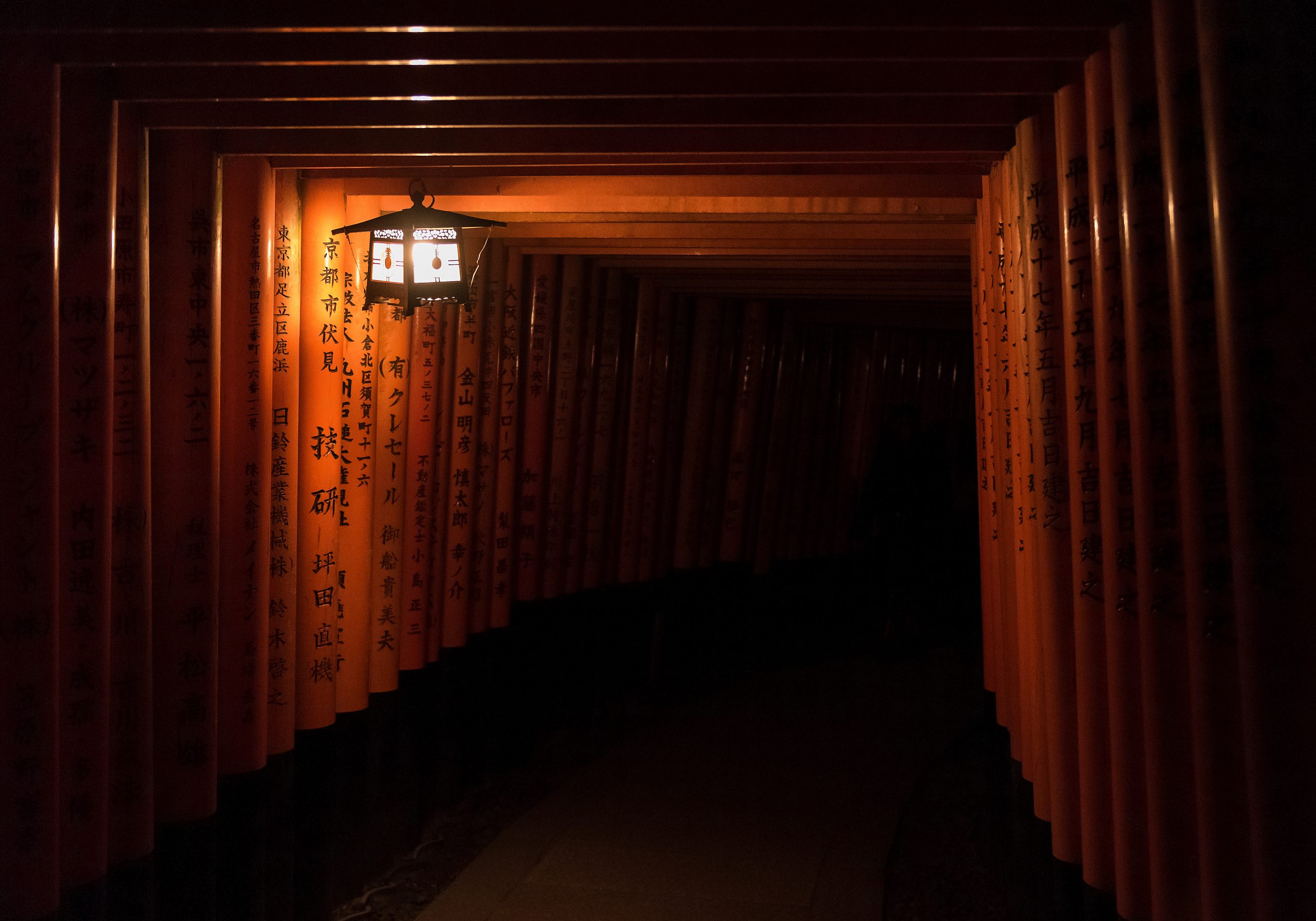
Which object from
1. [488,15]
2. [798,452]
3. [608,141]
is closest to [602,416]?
[798,452]

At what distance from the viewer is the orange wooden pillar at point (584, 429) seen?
300 inches

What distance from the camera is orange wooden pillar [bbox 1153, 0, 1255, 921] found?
2.44m

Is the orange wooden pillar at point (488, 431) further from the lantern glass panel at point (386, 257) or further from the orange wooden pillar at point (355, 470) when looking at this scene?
the lantern glass panel at point (386, 257)

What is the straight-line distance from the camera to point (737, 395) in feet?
31.6

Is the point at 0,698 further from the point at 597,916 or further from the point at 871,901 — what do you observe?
the point at 871,901

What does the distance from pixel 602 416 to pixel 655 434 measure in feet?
2.92

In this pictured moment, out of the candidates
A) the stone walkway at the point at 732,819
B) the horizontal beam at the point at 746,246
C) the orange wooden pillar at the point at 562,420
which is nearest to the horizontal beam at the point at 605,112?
the horizontal beam at the point at 746,246

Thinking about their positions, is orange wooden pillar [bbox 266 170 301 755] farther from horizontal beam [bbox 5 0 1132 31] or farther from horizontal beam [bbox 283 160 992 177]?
horizontal beam [bbox 5 0 1132 31]

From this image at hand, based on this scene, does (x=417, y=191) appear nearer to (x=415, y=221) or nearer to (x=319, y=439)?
(x=415, y=221)

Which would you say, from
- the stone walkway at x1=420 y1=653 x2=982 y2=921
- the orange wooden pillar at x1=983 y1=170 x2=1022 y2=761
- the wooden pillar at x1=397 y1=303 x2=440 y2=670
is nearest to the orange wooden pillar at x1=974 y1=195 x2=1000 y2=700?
the orange wooden pillar at x1=983 y1=170 x2=1022 y2=761

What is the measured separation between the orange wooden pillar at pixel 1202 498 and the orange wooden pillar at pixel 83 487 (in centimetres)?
335

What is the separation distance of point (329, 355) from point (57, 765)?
2.39m

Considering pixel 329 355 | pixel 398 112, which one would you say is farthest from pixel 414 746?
pixel 398 112

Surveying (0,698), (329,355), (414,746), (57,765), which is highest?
(329,355)
